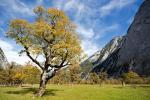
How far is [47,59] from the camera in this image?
41000 mm

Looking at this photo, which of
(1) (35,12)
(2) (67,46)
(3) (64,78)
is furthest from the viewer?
(3) (64,78)

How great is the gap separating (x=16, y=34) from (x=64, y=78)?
152 metres

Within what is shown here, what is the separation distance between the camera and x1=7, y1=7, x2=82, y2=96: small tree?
39.9 meters

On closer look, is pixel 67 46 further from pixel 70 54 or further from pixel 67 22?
pixel 67 22

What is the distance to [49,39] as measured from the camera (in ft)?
134

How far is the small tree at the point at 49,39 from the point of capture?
1572 inches

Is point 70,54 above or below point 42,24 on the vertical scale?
below

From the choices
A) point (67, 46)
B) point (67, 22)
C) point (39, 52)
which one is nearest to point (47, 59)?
point (39, 52)

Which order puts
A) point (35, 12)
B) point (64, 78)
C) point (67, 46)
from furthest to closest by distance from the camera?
point (64, 78) < point (35, 12) < point (67, 46)

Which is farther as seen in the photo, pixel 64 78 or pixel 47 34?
pixel 64 78

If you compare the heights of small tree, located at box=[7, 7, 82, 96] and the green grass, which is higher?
small tree, located at box=[7, 7, 82, 96]

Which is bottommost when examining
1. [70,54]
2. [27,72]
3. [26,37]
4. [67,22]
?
[27,72]

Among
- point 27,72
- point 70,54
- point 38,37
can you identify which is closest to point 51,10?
point 38,37

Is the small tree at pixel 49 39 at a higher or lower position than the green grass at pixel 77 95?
higher
